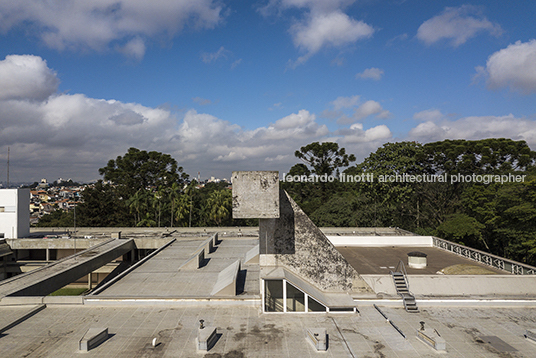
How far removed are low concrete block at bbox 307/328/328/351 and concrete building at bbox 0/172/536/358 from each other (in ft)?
0.12

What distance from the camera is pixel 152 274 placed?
1831 centimetres

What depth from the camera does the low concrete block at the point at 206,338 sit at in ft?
28.6

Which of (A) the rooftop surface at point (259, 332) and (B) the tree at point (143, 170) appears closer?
(A) the rooftop surface at point (259, 332)

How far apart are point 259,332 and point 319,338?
2.18 meters

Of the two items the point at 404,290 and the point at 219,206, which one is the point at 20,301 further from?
the point at 219,206

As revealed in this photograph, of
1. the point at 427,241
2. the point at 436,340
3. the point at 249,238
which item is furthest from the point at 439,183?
the point at 436,340

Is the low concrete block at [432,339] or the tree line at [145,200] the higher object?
the tree line at [145,200]

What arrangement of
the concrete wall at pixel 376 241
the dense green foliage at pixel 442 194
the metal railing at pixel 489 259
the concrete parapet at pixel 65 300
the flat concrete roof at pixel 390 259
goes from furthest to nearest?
the dense green foliage at pixel 442 194 → the concrete wall at pixel 376 241 → the flat concrete roof at pixel 390 259 → the metal railing at pixel 489 259 → the concrete parapet at pixel 65 300

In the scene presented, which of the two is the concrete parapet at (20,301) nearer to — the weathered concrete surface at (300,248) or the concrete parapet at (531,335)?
the weathered concrete surface at (300,248)

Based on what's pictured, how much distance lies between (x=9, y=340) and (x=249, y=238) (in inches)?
869

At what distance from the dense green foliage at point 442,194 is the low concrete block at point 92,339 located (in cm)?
3196

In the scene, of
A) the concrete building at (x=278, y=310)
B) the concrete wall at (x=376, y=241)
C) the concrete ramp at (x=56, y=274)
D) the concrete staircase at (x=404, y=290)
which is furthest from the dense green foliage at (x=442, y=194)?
the concrete ramp at (x=56, y=274)

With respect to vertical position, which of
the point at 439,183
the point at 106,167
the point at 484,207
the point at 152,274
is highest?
the point at 106,167

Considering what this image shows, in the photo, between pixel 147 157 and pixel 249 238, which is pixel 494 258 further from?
pixel 147 157
